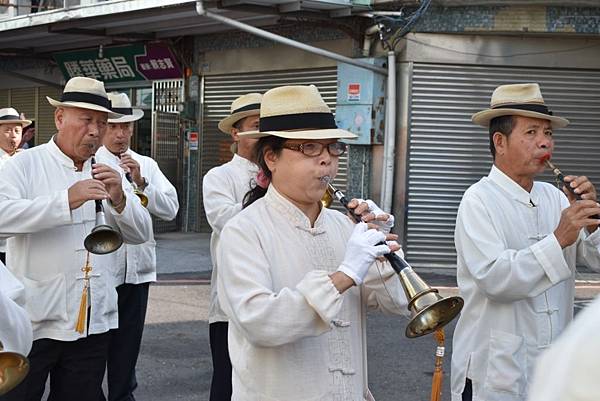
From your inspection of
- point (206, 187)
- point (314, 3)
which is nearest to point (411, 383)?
point (206, 187)

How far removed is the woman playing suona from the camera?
291 centimetres

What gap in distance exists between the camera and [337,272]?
9.64ft

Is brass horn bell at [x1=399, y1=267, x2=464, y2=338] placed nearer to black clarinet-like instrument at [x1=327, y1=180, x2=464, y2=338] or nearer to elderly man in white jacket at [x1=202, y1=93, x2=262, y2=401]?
black clarinet-like instrument at [x1=327, y1=180, x2=464, y2=338]

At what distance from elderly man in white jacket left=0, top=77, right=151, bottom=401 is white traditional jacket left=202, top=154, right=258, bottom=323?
0.57m

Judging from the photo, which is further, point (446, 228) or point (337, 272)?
point (446, 228)

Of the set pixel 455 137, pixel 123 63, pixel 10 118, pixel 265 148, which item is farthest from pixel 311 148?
pixel 123 63

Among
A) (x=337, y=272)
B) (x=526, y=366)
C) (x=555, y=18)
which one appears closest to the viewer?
(x=337, y=272)

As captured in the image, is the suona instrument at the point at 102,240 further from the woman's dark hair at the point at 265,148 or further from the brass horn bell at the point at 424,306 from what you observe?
the brass horn bell at the point at 424,306

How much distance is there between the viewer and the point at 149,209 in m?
6.75

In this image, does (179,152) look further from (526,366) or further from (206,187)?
(526,366)

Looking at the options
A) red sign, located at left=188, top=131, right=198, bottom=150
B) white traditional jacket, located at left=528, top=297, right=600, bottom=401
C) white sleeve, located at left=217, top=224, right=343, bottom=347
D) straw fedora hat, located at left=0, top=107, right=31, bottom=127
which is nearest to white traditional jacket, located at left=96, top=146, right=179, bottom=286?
white sleeve, located at left=217, top=224, right=343, bottom=347

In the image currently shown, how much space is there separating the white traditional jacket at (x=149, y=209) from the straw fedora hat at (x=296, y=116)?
7.42 feet

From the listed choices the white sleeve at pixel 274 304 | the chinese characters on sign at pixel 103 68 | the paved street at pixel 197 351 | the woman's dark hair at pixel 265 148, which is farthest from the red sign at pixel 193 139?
the white sleeve at pixel 274 304

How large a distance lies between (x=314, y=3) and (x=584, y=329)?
12.5 m
